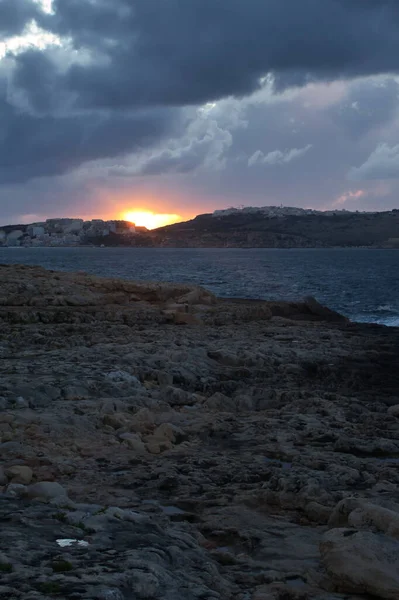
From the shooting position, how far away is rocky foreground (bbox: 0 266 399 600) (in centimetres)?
538

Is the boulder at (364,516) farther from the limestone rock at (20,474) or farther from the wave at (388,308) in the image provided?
the wave at (388,308)

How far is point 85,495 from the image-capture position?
25.3 feet

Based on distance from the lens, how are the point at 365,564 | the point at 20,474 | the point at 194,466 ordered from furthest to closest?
the point at 194,466 → the point at 20,474 → the point at 365,564

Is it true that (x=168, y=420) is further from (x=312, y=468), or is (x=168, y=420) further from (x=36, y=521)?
(x=36, y=521)

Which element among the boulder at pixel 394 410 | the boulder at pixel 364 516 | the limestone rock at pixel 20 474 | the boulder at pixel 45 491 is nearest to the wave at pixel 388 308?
the boulder at pixel 394 410

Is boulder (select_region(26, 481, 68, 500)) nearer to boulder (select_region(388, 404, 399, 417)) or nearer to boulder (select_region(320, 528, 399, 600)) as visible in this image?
boulder (select_region(320, 528, 399, 600))

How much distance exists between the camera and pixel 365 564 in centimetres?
556

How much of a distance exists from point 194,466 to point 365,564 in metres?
3.97

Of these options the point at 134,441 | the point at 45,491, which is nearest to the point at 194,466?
the point at 134,441

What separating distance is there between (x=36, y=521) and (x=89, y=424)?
4.82 m

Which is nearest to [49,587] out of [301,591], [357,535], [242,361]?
[301,591]

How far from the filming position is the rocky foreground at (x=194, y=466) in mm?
5375

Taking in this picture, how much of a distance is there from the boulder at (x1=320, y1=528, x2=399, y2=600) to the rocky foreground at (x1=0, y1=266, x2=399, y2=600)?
0.04 feet

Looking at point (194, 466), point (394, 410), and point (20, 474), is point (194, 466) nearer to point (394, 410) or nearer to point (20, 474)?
point (20, 474)
